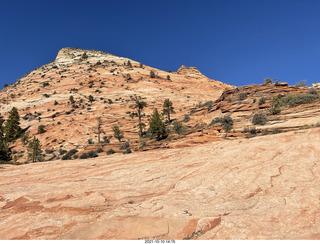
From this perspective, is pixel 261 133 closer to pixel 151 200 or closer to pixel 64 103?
pixel 151 200

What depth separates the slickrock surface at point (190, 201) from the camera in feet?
16.8

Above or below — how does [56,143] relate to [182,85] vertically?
below

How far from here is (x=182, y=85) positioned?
8844 centimetres

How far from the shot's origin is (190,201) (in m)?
7.22

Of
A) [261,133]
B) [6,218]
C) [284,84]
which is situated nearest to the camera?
[6,218]

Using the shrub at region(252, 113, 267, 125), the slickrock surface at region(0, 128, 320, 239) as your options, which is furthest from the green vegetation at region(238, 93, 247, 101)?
the slickrock surface at region(0, 128, 320, 239)

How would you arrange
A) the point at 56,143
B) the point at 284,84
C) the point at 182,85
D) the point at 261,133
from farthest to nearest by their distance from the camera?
the point at 182,85 < the point at 56,143 < the point at 284,84 < the point at 261,133

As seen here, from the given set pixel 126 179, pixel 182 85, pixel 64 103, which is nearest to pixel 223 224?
pixel 126 179

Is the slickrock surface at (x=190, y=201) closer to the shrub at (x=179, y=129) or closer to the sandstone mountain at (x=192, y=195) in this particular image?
the sandstone mountain at (x=192, y=195)

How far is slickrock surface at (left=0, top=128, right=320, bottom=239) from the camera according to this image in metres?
5.11

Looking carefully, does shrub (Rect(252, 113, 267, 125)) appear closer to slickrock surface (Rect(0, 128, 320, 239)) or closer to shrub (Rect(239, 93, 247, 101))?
slickrock surface (Rect(0, 128, 320, 239))

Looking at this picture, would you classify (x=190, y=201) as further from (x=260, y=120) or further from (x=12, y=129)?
(x=12, y=129)

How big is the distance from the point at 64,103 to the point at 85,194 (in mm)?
71357
